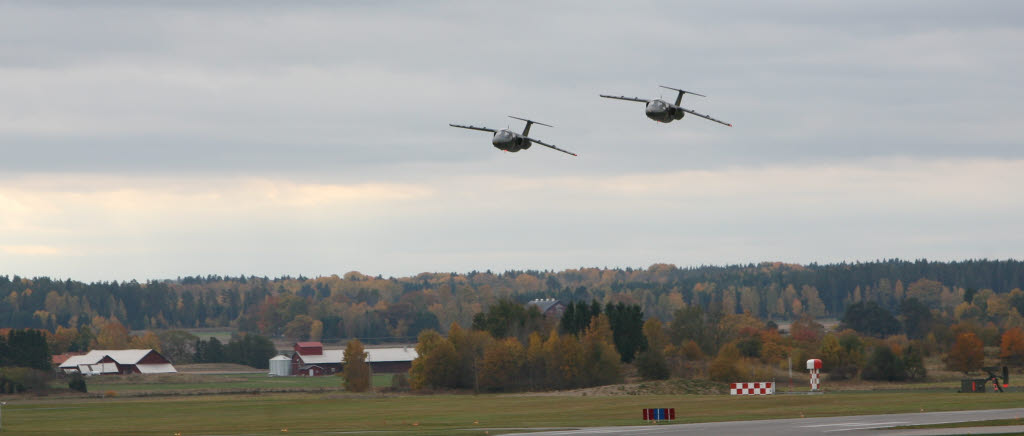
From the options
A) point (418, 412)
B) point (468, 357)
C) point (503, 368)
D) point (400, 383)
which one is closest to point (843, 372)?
point (503, 368)

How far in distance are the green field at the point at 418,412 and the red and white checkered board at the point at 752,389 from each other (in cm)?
94

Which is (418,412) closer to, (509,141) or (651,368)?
(509,141)

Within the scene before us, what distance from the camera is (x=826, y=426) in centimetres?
A: 7631

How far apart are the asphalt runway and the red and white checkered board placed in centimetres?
3108

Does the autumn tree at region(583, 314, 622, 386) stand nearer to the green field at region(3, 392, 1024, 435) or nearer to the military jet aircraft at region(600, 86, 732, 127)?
the green field at region(3, 392, 1024, 435)

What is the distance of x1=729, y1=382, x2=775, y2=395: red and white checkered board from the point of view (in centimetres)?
11981

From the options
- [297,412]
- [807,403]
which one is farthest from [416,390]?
[807,403]

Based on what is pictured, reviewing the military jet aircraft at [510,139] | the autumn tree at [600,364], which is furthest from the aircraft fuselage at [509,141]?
the autumn tree at [600,364]

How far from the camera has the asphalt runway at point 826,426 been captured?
2827 inches

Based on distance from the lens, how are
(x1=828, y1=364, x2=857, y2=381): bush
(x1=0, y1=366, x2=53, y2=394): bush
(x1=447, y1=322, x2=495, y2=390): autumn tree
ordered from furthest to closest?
(x1=828, y1=364, x2=857, y2=381): bush < (x1=0, y1=366, x2=53, y2=394): bush < (x1=447, y1=322, x2=495, y2=390): autumn tree

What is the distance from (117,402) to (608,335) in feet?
240

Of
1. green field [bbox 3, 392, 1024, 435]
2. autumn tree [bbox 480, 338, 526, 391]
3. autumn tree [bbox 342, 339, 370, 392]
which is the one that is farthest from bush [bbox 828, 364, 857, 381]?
autumn tree [bbox 342, 339, 370, 392]

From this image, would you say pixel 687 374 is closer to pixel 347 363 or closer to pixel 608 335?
pixel 608 335

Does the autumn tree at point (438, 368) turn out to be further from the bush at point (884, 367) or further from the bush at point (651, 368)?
the bush at point (884, 367)
